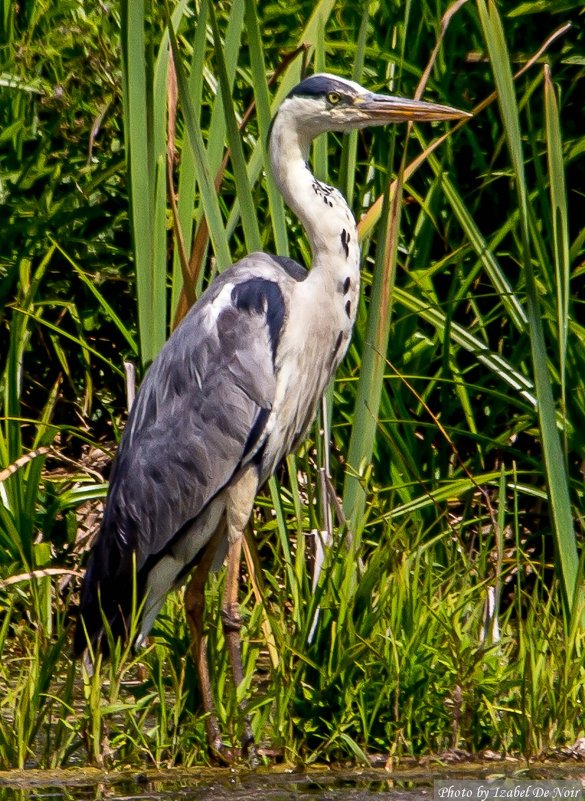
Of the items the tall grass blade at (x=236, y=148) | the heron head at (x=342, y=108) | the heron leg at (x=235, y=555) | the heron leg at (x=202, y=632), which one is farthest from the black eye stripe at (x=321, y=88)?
the heron leg at (x=202, y=632)

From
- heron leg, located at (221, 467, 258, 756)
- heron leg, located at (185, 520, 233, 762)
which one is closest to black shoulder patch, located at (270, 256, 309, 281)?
heron leg, located at (221, 467, 258, 756)

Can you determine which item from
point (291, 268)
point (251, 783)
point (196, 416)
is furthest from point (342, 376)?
point (251, 783)

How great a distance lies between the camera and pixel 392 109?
379 cm

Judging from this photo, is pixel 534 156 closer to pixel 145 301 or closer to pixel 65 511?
pixel 145 301

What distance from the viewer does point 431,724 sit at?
3275 mm

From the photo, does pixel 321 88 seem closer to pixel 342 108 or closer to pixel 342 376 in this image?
pixel 342 108

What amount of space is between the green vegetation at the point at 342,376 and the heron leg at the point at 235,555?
0.04m

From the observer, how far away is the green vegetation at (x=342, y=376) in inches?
129

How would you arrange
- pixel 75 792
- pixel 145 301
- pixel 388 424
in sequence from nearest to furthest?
pixel 75 792
pixel 145 301
pixel 388 424

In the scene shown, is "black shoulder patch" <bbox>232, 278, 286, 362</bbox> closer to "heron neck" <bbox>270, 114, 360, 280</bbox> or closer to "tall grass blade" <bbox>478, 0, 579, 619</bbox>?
"heron neck" <bbox>270, 114, 360, 280</bbox>

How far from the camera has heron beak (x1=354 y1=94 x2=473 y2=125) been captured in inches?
148

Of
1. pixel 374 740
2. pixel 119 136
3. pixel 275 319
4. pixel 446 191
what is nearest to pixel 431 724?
pixel 374 740

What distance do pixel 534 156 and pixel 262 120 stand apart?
0.96m

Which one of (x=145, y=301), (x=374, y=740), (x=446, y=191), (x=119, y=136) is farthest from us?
(x=119, y=136)
